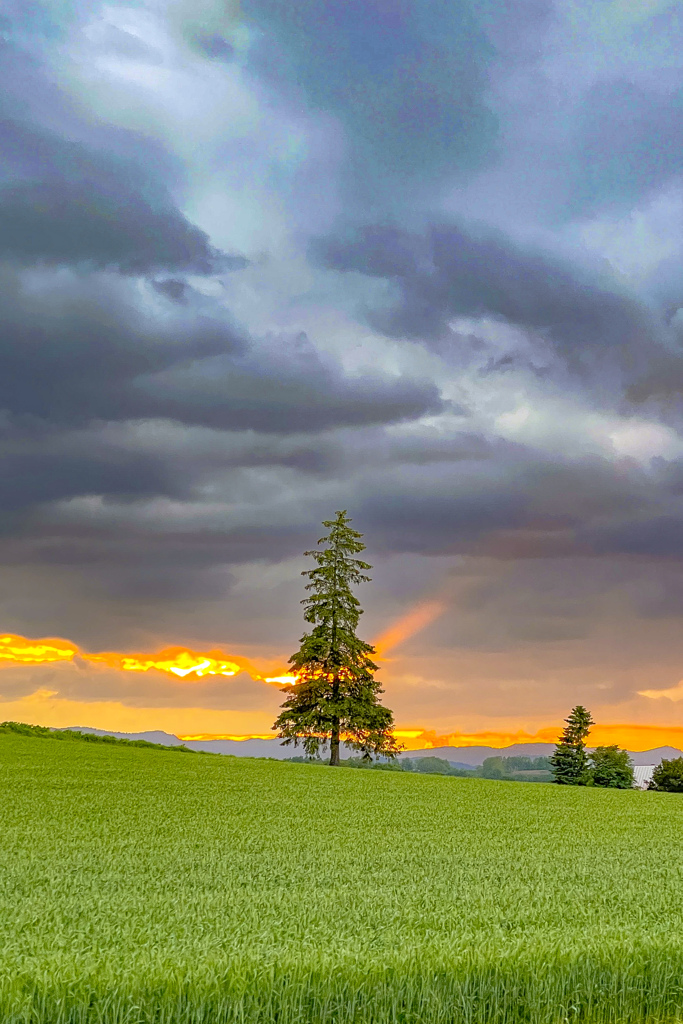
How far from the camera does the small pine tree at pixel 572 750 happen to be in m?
88.2

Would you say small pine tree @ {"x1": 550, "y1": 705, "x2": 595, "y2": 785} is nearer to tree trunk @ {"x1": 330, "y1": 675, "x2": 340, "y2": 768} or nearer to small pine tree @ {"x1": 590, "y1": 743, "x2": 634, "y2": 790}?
small pine tree @ {"x1": 590, "y1": 743, "x2": 634, "y2": 790}

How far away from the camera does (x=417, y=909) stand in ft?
39.6

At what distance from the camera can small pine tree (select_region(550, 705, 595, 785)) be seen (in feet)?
289

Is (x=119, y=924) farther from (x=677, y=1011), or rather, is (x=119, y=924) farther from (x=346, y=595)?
(x=346, y=595)

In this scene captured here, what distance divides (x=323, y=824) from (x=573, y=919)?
13154mm

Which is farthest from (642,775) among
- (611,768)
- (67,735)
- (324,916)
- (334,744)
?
(324,916)

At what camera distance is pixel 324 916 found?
11.3 meters

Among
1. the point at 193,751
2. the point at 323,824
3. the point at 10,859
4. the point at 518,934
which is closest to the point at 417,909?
the point at 518,934

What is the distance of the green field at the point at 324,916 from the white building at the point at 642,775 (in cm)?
6417

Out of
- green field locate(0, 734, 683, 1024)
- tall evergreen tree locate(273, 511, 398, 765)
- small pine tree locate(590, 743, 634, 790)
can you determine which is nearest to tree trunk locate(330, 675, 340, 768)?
tall evergreen tree locate(273, 511, 398, 765)

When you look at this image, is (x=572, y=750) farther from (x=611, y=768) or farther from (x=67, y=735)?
(x=67, y=735)

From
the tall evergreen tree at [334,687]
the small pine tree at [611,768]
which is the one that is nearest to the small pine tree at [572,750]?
the small pine tree at [611,768]

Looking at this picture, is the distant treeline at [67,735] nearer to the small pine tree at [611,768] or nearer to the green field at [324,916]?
the green field at [324,916]

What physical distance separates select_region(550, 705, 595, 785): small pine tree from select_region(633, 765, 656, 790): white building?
16.7 feet
